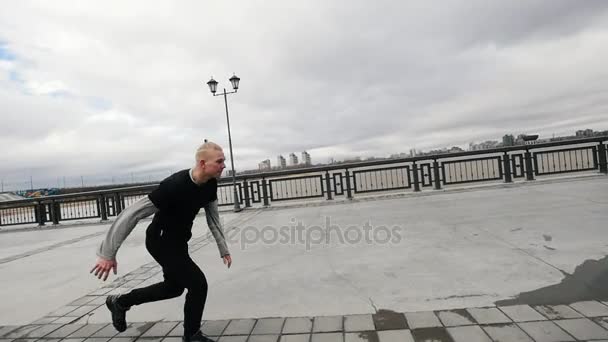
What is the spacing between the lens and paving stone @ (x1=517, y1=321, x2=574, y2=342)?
7.23ft

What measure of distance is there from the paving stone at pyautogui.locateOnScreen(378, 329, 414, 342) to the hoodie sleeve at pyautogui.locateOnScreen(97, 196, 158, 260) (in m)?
1.96

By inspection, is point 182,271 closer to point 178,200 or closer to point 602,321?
point 178,200

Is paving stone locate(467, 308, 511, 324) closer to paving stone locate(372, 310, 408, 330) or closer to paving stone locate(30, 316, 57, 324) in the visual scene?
paving stone locate(372, 310, 408, 330)

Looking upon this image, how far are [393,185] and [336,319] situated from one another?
1063 cm

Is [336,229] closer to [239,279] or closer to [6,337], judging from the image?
[239,279]

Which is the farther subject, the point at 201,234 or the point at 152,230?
the point at 201,234

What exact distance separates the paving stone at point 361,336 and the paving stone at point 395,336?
0.04 m

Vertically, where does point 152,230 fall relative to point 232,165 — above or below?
below

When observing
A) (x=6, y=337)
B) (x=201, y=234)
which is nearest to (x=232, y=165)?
(x=201, y=234)

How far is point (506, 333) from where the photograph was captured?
233 centimetres

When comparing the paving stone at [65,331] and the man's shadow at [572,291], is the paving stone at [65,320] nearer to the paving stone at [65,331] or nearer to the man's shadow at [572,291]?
the paving stone at [65,331]

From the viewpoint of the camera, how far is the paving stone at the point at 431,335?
91.2 inches

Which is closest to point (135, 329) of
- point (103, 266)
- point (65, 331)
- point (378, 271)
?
point (65, 331)

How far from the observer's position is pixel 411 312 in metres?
2.78
